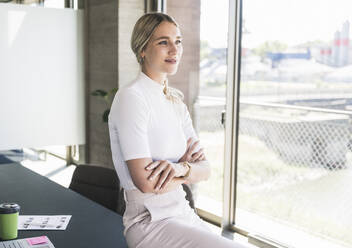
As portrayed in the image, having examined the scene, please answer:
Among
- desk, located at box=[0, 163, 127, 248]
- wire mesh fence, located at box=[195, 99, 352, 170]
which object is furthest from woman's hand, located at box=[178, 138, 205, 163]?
wire mesh fence, located at box=[195, 99, 352, 170]

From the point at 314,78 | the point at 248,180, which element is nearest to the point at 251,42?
the point at 314,78

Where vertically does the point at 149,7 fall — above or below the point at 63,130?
above

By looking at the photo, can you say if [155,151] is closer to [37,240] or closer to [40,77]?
[37,240]

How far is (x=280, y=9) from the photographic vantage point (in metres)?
3.41

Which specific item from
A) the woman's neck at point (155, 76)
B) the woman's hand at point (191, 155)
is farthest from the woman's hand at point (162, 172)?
the woman's neck at point (155, 76)

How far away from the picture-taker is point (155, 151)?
1747 mm

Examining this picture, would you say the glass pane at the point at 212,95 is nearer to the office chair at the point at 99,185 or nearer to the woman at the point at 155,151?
the office chair at the point at 99,185

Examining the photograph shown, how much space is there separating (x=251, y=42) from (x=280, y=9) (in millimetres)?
358

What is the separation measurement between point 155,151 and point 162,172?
0.30 ft

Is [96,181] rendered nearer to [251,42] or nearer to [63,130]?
[251,42]

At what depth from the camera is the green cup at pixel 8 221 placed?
1.67 m

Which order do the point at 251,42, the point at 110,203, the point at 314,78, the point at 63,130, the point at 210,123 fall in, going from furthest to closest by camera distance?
the point at 63,130
the point at 210,123
the point at 251,42
the point at 314,78
the point at 110,203

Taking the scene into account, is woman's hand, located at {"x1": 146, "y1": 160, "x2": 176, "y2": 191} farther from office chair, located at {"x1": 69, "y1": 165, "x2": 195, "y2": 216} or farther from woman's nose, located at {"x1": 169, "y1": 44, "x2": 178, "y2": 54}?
office chair, located at {"x1": 69, "y1": 165, "x2": 195, "y2": 216}

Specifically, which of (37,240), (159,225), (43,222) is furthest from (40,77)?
(159,225)
